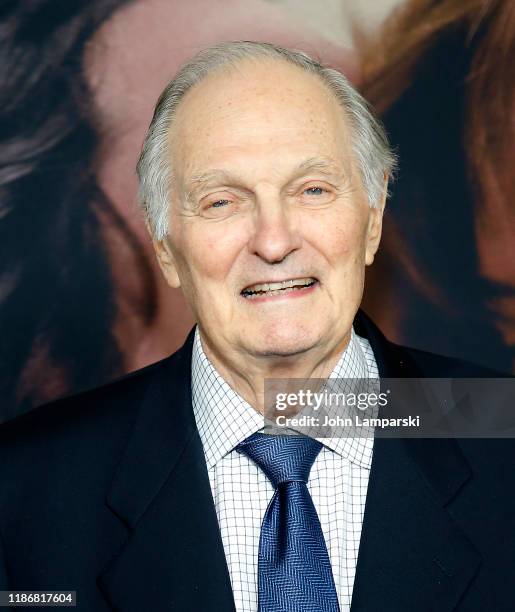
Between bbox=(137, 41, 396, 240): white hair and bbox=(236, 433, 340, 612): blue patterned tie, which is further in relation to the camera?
bbox=(137, 41, 396, 240): white hair

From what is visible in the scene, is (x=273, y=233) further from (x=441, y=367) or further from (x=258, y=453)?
(x=441, y=367)

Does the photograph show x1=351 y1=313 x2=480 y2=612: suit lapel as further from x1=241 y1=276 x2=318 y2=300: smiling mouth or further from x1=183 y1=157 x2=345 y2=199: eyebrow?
x1=183 y1=157 x2=345 y2=199: eyebrow

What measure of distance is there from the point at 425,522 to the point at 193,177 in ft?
2.93

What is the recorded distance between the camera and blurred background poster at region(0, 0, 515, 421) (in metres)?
3.17

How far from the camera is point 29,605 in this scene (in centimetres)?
239

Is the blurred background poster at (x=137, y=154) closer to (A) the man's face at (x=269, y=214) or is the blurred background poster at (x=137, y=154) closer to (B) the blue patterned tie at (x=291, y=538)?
(A) the man's face at (x=269, y=214)

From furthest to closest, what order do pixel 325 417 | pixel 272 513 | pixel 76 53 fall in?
pixel 76 53 < pixel 325 417 < pixel 272 513

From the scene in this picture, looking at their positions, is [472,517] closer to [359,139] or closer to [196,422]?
[196,422]

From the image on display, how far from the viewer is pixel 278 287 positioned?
237cm

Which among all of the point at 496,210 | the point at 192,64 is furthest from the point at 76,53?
the point at 496,210

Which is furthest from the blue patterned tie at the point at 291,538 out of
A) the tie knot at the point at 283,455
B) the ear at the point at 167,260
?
the ear at the point at 167,260

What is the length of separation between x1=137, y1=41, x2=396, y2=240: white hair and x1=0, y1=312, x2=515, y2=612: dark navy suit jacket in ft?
1.18

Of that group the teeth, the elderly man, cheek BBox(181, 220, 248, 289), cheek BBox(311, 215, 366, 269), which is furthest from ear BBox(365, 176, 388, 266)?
cheek BBox(181, 220, 248, 289)

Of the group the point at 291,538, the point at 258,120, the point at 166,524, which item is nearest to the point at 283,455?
the point at 291,538
